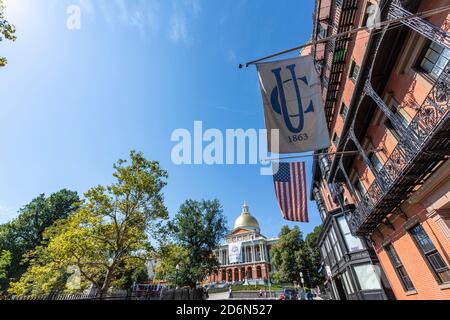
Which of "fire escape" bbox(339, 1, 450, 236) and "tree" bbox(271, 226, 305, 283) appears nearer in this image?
"fire escape" bbox(339, 1, 450, 236)

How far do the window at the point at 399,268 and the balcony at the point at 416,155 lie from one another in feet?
7.05

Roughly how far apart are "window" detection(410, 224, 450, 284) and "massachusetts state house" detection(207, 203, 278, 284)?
61937 mm

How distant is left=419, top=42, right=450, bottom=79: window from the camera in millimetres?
7039

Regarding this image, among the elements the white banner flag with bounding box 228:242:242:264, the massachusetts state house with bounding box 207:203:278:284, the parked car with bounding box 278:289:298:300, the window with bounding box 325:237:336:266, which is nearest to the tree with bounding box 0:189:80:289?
the white banner flag with bounding box 228:242:242:264

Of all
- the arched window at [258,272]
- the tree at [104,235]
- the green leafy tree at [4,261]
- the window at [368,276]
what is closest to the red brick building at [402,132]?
the window at [368,276]

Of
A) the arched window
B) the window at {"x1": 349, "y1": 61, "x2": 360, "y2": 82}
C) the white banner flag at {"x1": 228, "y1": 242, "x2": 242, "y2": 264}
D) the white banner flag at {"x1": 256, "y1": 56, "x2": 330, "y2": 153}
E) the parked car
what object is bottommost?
the parked car

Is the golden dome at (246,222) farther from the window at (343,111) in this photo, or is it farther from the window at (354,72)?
the window at (354,72)

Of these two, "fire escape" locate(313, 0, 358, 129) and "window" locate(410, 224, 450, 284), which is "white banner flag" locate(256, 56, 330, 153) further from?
"fire escape" locate(313, 0, 358, 129)

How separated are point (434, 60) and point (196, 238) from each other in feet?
102

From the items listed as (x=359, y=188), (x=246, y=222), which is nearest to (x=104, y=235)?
(x=359, y=188)

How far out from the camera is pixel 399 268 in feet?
35.7

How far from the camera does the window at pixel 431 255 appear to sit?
8.01m

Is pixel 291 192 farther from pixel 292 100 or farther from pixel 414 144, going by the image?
pixel 292 100

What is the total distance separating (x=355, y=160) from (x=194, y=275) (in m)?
25.2
